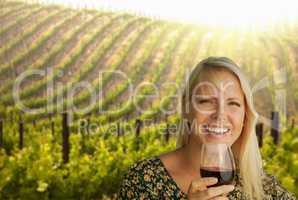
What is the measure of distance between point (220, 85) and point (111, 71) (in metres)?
9.82

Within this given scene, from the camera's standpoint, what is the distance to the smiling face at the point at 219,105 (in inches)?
49.8

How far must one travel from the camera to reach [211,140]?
3.92 ft

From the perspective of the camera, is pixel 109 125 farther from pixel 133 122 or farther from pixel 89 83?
pixel 89 83

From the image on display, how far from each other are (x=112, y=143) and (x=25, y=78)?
3.51m

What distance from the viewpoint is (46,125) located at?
9.10 m

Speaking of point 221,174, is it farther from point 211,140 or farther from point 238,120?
point 238,120

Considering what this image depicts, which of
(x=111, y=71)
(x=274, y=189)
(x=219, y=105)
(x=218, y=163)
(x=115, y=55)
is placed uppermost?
(x=115, y=55)

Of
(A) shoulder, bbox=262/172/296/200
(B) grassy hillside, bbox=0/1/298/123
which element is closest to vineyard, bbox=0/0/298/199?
(B) grassy hillside, bbox=0/1/298/123

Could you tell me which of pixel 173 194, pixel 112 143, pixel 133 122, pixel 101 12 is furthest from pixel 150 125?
pixel 173 194

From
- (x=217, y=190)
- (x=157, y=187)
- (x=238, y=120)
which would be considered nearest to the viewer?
(x=217, y=190)

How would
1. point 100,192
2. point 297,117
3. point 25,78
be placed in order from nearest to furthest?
point 100,192
point 297,117
point 25,78

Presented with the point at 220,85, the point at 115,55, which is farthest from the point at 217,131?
the point at 115,55

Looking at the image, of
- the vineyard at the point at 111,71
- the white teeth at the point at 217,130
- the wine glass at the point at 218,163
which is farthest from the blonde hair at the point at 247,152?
the vineyard at the point at 111,71

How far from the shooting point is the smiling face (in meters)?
1.26
